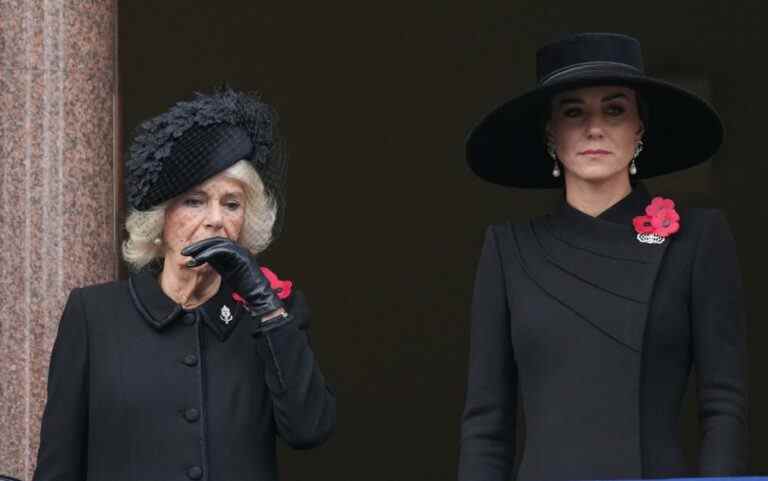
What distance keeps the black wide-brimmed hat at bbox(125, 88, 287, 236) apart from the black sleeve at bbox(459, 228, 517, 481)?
61cm

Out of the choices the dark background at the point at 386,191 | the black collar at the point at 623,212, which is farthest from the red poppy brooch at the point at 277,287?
the dark background at the point at 386,191

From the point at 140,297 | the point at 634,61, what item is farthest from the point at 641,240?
the point at 140,297

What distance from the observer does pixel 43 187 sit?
5.96m

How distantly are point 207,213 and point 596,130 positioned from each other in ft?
3.19

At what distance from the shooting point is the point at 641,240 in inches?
169

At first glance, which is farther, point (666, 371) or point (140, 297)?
point (140, 297)

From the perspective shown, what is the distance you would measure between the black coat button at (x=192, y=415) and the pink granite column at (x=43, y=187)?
1702 mm

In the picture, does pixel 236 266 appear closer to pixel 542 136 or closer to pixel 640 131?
pixel 542 136

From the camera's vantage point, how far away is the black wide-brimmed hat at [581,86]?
4336 millimetres

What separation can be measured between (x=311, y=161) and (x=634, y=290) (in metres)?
6.79

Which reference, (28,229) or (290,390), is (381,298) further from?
(290,390)

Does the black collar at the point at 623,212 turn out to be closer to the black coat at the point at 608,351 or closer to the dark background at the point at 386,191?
the black coat at the point at 608,351

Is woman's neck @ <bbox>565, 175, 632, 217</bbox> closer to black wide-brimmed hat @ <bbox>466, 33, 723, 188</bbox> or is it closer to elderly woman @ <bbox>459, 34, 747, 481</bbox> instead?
elderly woman @ <bbox>459, 34, 747, 481</bbox>

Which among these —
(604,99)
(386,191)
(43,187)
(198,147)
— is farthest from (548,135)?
(386,191)
